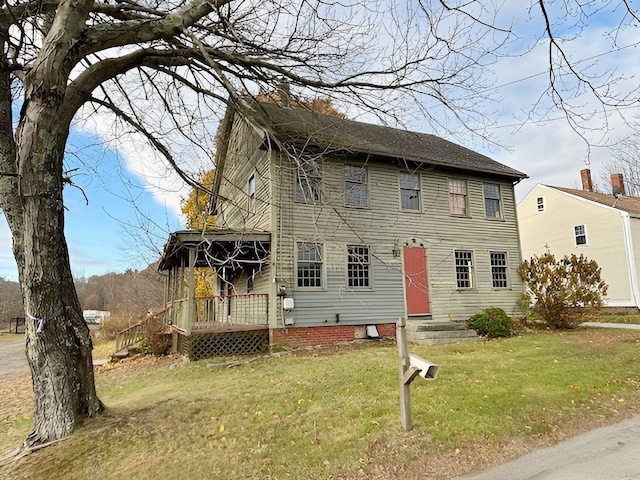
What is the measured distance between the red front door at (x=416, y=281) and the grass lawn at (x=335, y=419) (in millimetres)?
4286

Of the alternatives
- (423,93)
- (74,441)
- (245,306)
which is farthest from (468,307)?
(74,441)

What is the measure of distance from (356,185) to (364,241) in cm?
266

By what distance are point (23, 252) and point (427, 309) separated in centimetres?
1119

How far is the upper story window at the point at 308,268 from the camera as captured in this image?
11383 mm

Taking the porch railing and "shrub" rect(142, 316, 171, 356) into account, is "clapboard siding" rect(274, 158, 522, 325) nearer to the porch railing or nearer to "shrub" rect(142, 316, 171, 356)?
the porch railing

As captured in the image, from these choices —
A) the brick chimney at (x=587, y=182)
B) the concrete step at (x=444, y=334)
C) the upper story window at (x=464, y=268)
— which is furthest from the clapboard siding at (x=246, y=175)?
the brick chimney at (x=587, y=182)

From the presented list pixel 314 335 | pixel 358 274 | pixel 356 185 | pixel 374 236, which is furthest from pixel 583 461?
pixel 356 185

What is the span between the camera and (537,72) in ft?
15.3

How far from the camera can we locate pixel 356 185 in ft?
41.0

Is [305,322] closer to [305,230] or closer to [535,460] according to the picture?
[305,230]

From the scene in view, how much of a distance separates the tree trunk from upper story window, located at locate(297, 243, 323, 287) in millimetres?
7088

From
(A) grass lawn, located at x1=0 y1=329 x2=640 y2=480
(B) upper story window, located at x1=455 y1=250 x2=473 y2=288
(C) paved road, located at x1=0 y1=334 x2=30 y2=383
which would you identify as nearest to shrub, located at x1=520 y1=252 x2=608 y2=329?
(B) upper story window, located at x1=455 y1=250 x2=473 y2=288

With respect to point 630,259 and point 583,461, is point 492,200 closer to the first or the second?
point 630,259

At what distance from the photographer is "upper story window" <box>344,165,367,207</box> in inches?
488
